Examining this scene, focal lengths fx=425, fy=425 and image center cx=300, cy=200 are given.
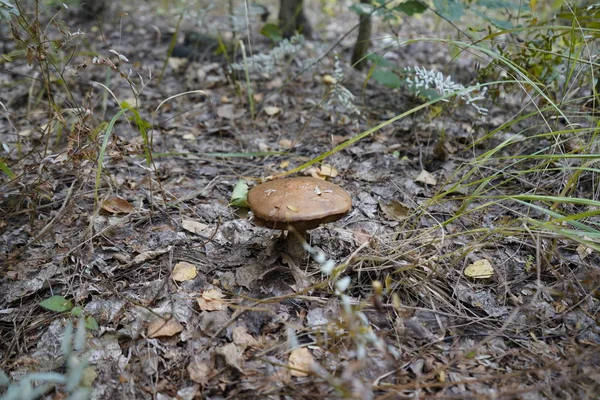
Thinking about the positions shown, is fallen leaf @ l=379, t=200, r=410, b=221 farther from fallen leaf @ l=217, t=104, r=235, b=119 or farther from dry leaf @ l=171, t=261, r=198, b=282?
fallen leaf @ l=217, t=104, r=235, b=119

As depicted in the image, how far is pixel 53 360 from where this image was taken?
5.87 ft

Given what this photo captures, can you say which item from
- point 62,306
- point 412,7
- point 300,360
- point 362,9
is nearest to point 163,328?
point 62,306

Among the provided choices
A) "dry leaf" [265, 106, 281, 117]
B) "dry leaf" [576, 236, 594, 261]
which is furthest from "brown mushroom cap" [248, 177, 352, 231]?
"dry leaf" [265, 106, 281, 117]

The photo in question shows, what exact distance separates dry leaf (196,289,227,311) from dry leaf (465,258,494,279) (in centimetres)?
122

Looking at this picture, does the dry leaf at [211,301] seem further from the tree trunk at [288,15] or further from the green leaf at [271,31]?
the tree trunk at [288,15]

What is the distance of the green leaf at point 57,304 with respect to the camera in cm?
196

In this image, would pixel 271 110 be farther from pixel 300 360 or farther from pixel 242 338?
pixel 300 360

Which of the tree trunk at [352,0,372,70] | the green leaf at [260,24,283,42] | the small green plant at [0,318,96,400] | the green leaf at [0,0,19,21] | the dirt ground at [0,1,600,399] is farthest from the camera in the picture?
the green leaf at [260,24,283,42]

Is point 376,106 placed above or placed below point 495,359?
above

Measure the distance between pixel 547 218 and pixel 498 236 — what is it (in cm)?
38

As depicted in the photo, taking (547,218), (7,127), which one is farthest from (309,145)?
(7,127)

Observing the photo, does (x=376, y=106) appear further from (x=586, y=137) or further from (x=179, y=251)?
(x=179, y=251)

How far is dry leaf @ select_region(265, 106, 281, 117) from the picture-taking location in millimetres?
3709

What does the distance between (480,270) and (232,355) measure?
50.6 inches
